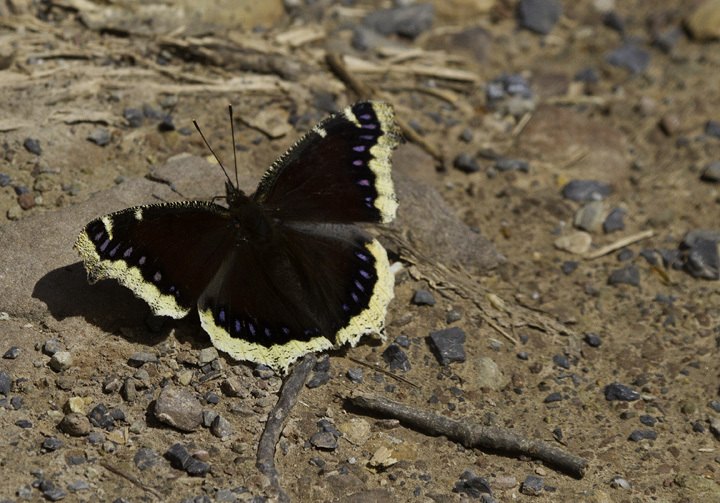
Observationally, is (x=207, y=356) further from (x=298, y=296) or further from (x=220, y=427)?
(x=298, y=296)

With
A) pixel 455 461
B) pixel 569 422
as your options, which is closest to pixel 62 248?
pixel 455 461

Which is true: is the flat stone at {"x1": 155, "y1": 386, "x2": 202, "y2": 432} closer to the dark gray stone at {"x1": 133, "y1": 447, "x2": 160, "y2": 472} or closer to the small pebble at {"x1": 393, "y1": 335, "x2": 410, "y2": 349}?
the dark gray stone at {"x1": 133, "y1": 447, "x2": 160, "y2": 472}

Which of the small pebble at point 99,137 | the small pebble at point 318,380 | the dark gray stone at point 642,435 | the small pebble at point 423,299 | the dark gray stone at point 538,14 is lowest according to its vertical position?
the dark gray stone at point 642,435

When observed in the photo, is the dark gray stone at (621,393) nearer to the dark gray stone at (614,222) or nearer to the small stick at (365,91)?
the dark gray stone at (614,222)

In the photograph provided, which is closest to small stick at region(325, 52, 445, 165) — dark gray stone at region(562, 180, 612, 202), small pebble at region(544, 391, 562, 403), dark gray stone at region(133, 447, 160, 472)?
dark gray stone at region(562, 180, 612, 202)

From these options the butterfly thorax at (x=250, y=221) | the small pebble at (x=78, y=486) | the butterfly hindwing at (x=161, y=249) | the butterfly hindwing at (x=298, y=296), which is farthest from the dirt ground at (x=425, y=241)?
the butterfly thorax at (x=250, y=221)

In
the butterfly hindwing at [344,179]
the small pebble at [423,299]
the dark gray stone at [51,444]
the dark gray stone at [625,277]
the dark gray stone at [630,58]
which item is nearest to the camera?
the dark gray stone at [51,444]
